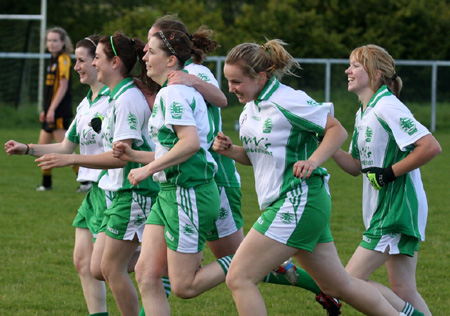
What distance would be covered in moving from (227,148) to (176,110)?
1.13ft

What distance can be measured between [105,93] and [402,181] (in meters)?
1.89

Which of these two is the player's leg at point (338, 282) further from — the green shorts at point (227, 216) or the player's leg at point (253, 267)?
the green shorts at point (227, 216)

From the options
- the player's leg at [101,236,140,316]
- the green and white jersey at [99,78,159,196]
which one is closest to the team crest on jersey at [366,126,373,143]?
the green and white jersey at [99,78,159,196]

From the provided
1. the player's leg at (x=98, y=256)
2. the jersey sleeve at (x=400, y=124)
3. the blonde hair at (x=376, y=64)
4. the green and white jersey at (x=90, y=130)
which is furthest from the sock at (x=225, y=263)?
the blonde hair at (x=376, y=64)

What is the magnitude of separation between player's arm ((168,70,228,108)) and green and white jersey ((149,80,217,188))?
4 cm

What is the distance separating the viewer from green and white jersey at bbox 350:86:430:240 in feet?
15.0

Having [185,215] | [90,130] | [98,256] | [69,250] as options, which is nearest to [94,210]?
[98,256]

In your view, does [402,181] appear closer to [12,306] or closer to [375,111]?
[375,111]

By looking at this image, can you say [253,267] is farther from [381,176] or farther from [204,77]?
[204,77]

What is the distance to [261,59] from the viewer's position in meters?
4.35


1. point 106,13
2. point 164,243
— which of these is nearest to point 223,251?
point 164,243

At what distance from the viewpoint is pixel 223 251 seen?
507 cm

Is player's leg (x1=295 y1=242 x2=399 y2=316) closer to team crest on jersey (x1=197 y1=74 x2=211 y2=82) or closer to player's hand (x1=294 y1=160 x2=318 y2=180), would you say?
player's hand (x1=294 y1=160 x2=318 y2=180)

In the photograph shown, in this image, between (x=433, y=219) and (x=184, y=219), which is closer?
(x=184, y=219)
